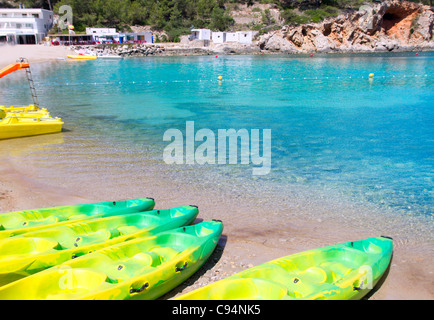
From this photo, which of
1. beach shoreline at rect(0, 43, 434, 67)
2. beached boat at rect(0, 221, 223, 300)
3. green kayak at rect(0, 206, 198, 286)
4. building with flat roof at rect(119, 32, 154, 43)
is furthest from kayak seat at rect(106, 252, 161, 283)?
building with flat roof at rect(119, 32, 154, 43)

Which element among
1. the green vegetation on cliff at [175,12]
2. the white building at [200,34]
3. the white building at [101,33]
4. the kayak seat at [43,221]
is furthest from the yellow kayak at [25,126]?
the green vegetation on cliff at [175,12]

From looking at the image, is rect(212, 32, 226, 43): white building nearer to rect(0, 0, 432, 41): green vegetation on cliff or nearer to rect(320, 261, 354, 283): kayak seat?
rect(0, 0, 432, 41): green vegetation on cliff

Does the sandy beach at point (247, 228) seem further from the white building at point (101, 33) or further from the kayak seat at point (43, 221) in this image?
the white building at point (101, 33)

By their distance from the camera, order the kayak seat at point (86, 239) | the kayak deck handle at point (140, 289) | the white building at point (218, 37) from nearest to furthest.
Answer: the kayak deck handle at point (140, 289), the kayak seat at point (86, 239), the white building at point (218, 37)

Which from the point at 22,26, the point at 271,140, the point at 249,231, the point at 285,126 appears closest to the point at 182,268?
the point at 249,231

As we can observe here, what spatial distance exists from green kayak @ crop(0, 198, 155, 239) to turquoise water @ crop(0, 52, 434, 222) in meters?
2.95

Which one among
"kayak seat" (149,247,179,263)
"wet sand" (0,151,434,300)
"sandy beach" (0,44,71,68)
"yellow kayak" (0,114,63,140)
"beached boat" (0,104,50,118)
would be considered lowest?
"wet sand" (0,151,434,300)

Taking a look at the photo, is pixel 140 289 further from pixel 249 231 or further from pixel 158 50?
pixel 158 50

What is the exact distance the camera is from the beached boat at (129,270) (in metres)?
5.00

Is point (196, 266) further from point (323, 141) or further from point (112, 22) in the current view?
point (112, 22)

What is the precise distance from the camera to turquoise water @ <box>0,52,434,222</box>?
10914 millimetres

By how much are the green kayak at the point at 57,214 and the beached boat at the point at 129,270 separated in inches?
64.4

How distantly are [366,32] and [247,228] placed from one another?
97.1 meters
